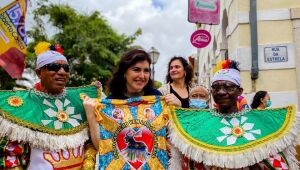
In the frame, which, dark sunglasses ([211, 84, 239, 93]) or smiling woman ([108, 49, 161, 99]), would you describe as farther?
smiling woman ([108, 49, 161, 99])

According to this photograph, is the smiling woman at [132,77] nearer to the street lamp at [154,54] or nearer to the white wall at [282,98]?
the white wall at [282,98]

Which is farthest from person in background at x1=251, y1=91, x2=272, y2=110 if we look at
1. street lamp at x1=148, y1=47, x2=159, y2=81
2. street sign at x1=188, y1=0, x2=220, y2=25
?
street lamp at x1=148, y1=47, x2=159, y2=81

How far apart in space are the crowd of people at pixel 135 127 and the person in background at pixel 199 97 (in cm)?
117

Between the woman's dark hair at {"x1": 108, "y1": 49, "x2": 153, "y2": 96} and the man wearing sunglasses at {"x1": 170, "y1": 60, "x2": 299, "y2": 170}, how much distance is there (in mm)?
526

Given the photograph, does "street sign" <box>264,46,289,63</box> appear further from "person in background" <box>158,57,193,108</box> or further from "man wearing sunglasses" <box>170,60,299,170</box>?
"man wearing sunglasses" <box>170,60,299,170</box>

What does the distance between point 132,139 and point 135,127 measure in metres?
0.10

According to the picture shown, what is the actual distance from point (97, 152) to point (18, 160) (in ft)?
1.98

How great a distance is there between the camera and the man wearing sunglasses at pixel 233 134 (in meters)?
2.80

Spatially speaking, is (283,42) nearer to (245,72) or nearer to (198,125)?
(245,72)

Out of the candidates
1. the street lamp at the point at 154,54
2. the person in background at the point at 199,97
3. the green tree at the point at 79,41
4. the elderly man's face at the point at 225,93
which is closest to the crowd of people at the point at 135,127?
the elderly man's face at the point at 225,93

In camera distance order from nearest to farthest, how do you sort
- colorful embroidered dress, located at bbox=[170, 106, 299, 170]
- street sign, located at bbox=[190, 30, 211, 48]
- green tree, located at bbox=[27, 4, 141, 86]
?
1. colorful embroidered dress, located at bbox=[170, 106, 299, 170]
2. street sign, located at bbox=[190, 30, 211, 48]
3. green tree, located at bbox=[27, 4, 141, 86]

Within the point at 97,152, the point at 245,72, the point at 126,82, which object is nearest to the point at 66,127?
the point at 97,152

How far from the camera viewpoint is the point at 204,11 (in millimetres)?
9031

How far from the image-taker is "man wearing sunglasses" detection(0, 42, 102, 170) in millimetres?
2996
